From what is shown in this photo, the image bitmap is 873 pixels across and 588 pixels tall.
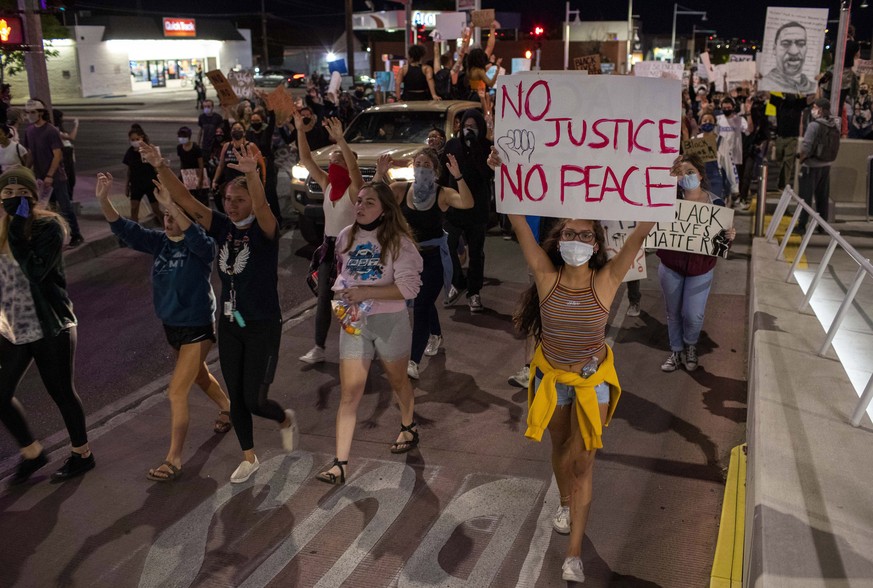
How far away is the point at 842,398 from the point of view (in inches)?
221

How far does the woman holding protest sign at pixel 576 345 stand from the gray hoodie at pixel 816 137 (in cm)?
927

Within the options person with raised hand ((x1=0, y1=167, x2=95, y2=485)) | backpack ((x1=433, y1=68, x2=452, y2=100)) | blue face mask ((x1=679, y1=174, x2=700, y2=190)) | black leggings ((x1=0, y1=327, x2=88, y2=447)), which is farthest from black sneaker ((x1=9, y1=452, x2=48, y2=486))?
backpack ((x1=433, y1=68, x2=452, y2=100))

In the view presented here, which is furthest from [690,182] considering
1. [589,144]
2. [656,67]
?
[656,67]

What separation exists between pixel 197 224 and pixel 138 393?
2429mm

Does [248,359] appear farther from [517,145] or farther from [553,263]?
[517,145]

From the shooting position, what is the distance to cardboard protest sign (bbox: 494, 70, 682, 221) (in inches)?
172

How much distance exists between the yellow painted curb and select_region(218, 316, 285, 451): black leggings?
2.82 meters

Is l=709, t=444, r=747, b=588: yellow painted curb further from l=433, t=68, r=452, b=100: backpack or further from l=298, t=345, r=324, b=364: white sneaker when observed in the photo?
l=433, t=68, r=452, b=100: backpack

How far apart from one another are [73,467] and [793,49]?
501 inches

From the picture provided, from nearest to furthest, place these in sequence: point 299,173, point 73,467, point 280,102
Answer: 1. point 73,467
2. point 280,102
3. point 299,173

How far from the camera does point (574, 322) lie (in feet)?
14.6

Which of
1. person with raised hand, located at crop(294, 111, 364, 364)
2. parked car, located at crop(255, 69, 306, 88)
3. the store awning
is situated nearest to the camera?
person with raised hand, located at crop(294, 111, 364, 364)

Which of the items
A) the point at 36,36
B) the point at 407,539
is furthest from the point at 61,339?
the point at 36,36

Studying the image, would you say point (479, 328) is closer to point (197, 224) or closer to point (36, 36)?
point (197, 224)
